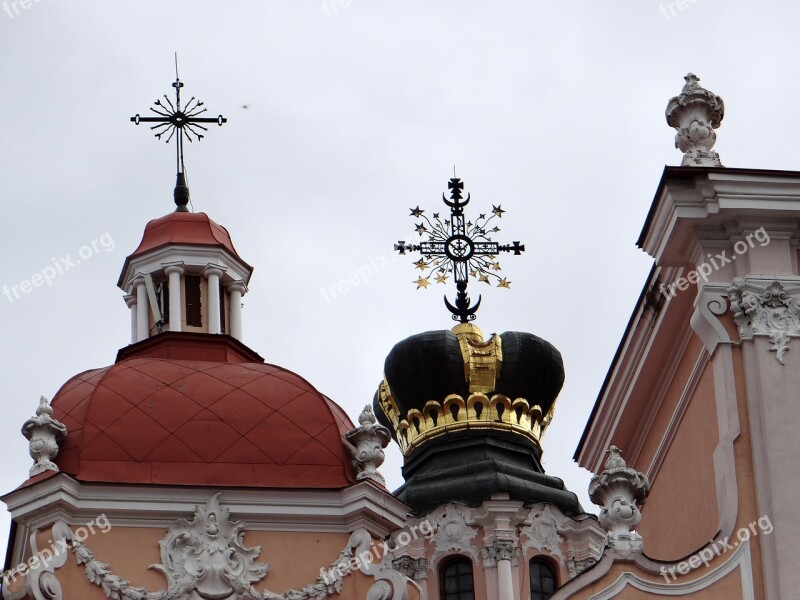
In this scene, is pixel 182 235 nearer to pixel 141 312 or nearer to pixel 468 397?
pixel 141 312

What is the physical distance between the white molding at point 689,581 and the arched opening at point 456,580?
1455cm

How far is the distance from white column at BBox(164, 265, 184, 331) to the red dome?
7.55 feet

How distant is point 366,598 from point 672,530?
4.06m

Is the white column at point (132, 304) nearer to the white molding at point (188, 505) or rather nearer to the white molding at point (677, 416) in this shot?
the white molding at point (188, 505)

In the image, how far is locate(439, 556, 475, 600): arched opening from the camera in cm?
3447

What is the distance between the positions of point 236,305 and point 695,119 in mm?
10249

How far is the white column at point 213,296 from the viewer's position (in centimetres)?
2995

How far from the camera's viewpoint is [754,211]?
67.8 ft

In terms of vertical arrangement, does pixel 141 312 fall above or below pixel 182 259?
below

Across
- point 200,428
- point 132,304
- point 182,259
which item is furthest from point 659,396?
point 132,304

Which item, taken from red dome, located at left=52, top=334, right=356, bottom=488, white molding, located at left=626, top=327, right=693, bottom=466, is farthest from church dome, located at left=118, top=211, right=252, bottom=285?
white molding, located at left=626, top=327, right=693, bottom=466

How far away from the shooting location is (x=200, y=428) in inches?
1040

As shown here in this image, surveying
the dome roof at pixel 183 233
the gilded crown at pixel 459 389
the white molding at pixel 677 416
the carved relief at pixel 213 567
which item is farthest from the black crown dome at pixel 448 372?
the white molding at pixel 677 416

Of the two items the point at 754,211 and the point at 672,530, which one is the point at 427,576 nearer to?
the point at 672,530
